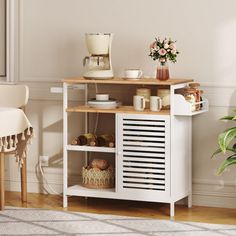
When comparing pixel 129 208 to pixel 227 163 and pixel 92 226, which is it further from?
pixel 227 163

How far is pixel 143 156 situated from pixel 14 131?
88cm

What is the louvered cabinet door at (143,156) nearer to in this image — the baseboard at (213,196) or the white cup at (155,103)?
the white cup at (155,103)

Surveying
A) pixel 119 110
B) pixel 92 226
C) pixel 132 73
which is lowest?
pixel 92 226

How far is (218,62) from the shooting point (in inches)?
Answer: 195

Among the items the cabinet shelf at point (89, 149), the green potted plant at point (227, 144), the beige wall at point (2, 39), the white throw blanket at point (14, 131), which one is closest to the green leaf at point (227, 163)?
the green potted plant at point (227, 144)

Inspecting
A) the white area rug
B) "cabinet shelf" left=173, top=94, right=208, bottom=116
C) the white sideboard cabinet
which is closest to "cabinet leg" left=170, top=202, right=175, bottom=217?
the white sideboard cabinet

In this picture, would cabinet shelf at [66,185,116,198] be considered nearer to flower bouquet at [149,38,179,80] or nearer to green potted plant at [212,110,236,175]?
green potted plant at [212,110,236,175]

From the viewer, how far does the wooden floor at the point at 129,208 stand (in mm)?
4754

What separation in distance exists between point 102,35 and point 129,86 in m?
0.48

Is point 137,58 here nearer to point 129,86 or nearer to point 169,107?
point 129,86

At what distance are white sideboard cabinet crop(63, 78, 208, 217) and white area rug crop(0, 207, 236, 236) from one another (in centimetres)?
22

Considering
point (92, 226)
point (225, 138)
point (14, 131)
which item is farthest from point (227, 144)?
point (14, 131)

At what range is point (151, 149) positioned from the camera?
474cm

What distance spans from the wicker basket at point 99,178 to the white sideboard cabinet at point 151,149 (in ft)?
0.21
